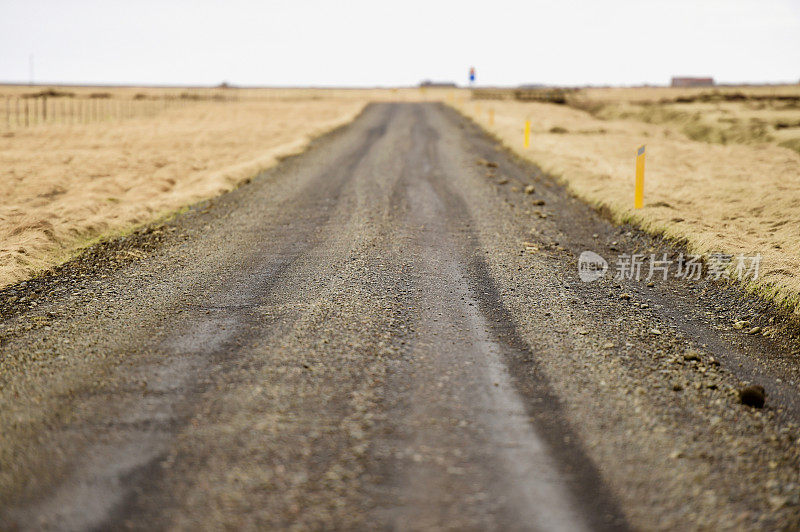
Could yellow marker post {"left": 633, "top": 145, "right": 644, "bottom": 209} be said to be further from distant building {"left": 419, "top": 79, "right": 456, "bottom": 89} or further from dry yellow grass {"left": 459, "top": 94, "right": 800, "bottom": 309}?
distant building {"left": 419, "top": 79, "right": 456, "bottom": 89}

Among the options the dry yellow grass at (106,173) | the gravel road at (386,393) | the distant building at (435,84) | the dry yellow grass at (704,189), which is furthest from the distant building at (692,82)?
the gravel road at (386,393)

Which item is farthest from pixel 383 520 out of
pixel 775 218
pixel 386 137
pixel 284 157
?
pixel 386 137

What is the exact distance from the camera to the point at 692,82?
126 m

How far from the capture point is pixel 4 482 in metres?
3.15

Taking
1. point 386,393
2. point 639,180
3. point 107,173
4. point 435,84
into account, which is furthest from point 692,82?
point 386,393

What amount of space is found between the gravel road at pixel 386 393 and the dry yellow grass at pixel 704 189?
2.94 ft

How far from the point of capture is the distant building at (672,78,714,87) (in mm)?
122562

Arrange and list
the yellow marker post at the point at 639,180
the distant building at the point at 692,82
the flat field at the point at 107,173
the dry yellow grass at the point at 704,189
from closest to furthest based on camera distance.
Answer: the dry yellow grass at the point at 704,189, the flat field at the point at 107,173, the yellow marker post at the point at 639,180, the distant building at the point at 692,82

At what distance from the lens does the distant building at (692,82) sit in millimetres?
122562

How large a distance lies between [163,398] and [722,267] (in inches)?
281

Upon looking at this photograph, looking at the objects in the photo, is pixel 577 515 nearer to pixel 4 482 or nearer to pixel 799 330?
pixel 4 482

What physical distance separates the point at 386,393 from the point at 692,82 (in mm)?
146672

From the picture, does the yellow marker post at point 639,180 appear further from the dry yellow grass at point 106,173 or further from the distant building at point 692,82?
the distant building at point 692,82

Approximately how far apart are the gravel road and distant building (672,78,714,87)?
138345mm
